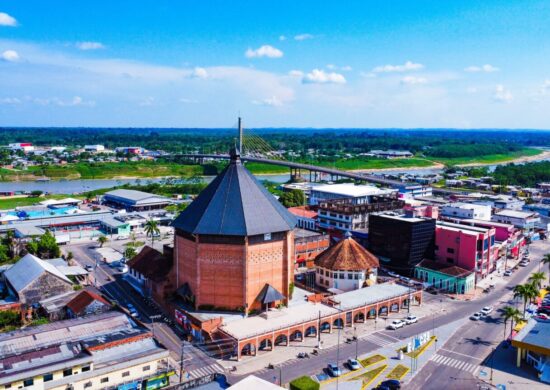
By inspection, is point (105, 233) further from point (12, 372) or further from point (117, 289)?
point (12, 372)

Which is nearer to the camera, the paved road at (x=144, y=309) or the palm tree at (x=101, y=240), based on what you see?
the paved road at (x=144, y=309)

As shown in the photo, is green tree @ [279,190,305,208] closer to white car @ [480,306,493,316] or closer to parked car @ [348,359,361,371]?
white car @ [480,306,493,316]

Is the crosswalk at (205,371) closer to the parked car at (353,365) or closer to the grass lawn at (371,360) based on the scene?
the parked car at (353,365)

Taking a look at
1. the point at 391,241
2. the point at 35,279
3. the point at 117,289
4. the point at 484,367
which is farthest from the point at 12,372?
the point at 391,241

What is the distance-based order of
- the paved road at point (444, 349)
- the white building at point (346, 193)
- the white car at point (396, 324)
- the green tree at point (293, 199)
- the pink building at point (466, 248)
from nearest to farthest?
1. the paved road at point (444, 349)
2. the white car at point (396, 324)
3. the pink building at point (466, 248)
4. the white building at point (346, 193)
5. the green tree at point (293, 199)

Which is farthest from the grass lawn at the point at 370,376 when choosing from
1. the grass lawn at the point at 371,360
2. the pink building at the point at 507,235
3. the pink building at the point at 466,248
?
the pink building at the point at 507,235

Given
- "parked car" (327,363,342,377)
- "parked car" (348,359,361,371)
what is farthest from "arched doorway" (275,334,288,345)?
"parked car" (348,359,361,371)
